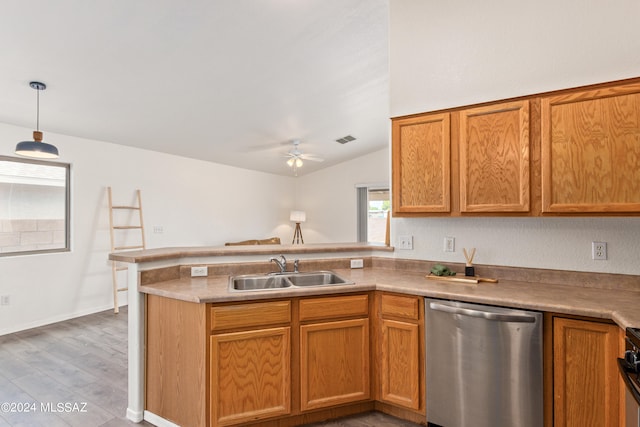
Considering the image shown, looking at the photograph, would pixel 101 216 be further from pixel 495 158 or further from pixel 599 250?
pixel 599 250

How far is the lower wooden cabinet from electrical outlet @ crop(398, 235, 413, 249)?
3.89 feet

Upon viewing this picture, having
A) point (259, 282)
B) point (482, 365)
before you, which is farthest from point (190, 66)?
point (482, 365)

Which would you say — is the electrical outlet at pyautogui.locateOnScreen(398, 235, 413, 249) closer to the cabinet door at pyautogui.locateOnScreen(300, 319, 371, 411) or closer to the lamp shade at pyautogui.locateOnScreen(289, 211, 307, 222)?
the cabinet door at pyautogui.locateOnScreen(300, 319, 371, 411)

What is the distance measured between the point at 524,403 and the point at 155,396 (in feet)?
7.04

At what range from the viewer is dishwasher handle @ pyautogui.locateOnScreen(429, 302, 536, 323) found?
5.75ft

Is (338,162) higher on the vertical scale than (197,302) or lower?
higher

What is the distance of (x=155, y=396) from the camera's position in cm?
212

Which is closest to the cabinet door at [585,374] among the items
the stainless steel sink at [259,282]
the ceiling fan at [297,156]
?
the stainless steel sink at [259,282]

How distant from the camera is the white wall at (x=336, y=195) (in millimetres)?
7383

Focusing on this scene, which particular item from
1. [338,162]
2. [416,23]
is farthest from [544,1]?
[338,162]

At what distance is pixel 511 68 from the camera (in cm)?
233

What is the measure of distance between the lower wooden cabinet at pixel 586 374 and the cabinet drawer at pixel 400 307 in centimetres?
71

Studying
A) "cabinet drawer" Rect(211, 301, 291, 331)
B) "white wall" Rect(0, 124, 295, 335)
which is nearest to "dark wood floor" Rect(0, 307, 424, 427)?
"white wall" Rect(0, 124, 295, 335)

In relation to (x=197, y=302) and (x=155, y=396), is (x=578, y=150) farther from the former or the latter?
(x=155, y=396)
